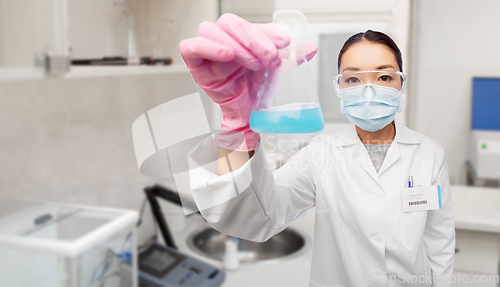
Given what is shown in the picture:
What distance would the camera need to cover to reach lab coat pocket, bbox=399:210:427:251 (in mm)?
718

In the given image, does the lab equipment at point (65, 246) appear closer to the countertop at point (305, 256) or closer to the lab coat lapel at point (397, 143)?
the countertop at point (305, 256)

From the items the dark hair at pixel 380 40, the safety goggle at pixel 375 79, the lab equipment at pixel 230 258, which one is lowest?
the lab equipment at pixel 230 258

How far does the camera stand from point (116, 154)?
139 centimetres

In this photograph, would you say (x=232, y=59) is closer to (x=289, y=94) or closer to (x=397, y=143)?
(x=289, y=94)

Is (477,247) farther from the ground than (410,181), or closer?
closer

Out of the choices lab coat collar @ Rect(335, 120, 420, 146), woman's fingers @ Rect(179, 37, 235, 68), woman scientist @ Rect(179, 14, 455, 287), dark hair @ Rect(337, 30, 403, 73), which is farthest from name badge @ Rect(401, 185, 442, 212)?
woman's fingers @ Rect(179, 37, 235, 68)

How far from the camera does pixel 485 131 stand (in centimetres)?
165

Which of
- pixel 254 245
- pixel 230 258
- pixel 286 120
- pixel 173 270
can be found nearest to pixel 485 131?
pixel 254 245

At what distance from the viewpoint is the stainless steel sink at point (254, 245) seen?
1.56 m

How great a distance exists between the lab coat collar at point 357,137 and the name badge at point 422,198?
0.35ft

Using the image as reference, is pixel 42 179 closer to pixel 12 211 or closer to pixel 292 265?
pixel 12 211

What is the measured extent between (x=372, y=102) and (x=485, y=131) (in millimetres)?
1230

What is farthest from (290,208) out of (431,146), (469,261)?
(469,261)

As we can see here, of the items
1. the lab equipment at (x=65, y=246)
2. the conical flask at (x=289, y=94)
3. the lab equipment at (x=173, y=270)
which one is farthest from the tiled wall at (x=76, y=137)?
the conical flask at (x=289, y=94)
